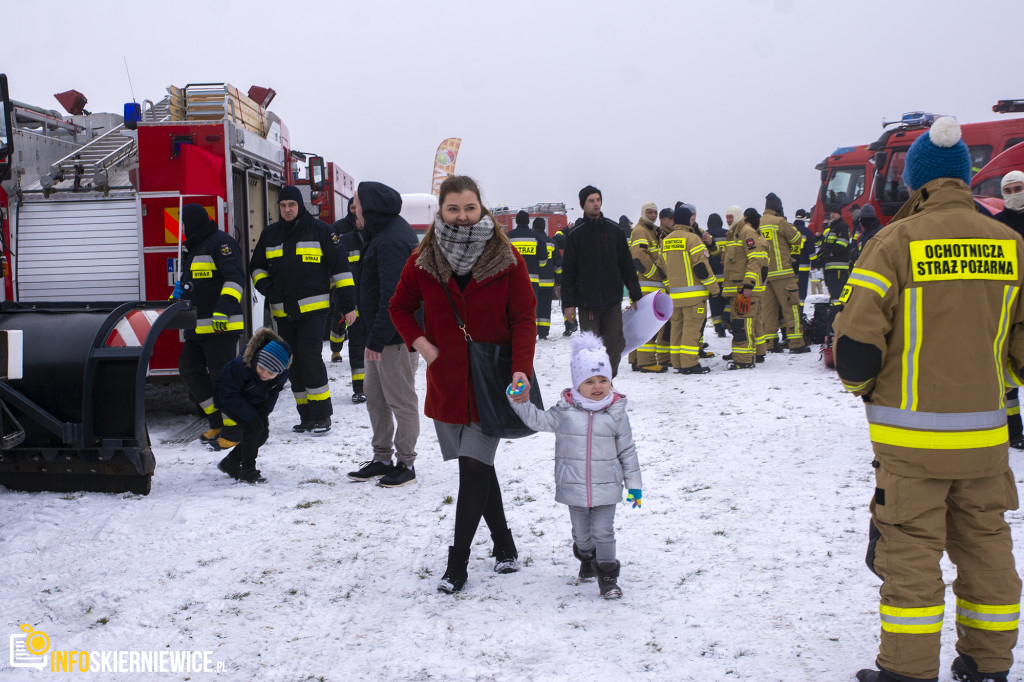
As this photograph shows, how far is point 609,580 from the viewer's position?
3895mm

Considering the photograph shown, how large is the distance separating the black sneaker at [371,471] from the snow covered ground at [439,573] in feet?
0.36

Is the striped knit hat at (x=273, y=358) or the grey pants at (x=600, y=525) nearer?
the grey pants at (x=600, y=525)

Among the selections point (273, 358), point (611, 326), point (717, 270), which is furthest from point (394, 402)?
point (717, 270)

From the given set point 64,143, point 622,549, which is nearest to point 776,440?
point 622,549

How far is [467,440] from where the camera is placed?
3992 mm

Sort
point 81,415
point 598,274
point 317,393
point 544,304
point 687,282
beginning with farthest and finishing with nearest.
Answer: point 544,304 < point 687,282 < point 598,274 < point 317,393 < point 81,415

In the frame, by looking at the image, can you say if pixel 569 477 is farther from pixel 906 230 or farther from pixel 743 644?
pixel 906 230

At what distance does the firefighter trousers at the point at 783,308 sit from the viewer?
1183 centimetres

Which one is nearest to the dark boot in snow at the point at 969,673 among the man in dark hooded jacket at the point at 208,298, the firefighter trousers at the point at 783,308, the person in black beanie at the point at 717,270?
the man in dark hooded jacket at the point at 208,298

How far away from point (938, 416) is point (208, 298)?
5.84 metres

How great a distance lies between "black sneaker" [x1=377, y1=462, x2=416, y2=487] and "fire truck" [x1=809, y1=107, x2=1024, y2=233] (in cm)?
926

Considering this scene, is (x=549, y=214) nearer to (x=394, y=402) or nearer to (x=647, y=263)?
(x=647, y=263)

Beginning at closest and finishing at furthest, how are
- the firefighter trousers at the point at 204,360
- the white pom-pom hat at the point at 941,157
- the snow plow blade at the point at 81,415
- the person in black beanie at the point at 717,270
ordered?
the white pom-pom hat at the point at 941,157 → the snow plow blade at the point at 81,415 → the firefighter trousers at the point at 204,360 → the person in black beanie at the point at 717,270

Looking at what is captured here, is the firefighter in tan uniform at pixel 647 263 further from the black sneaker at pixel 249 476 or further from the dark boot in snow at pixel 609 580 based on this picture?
the dark boot in snow at pixel 609 580
